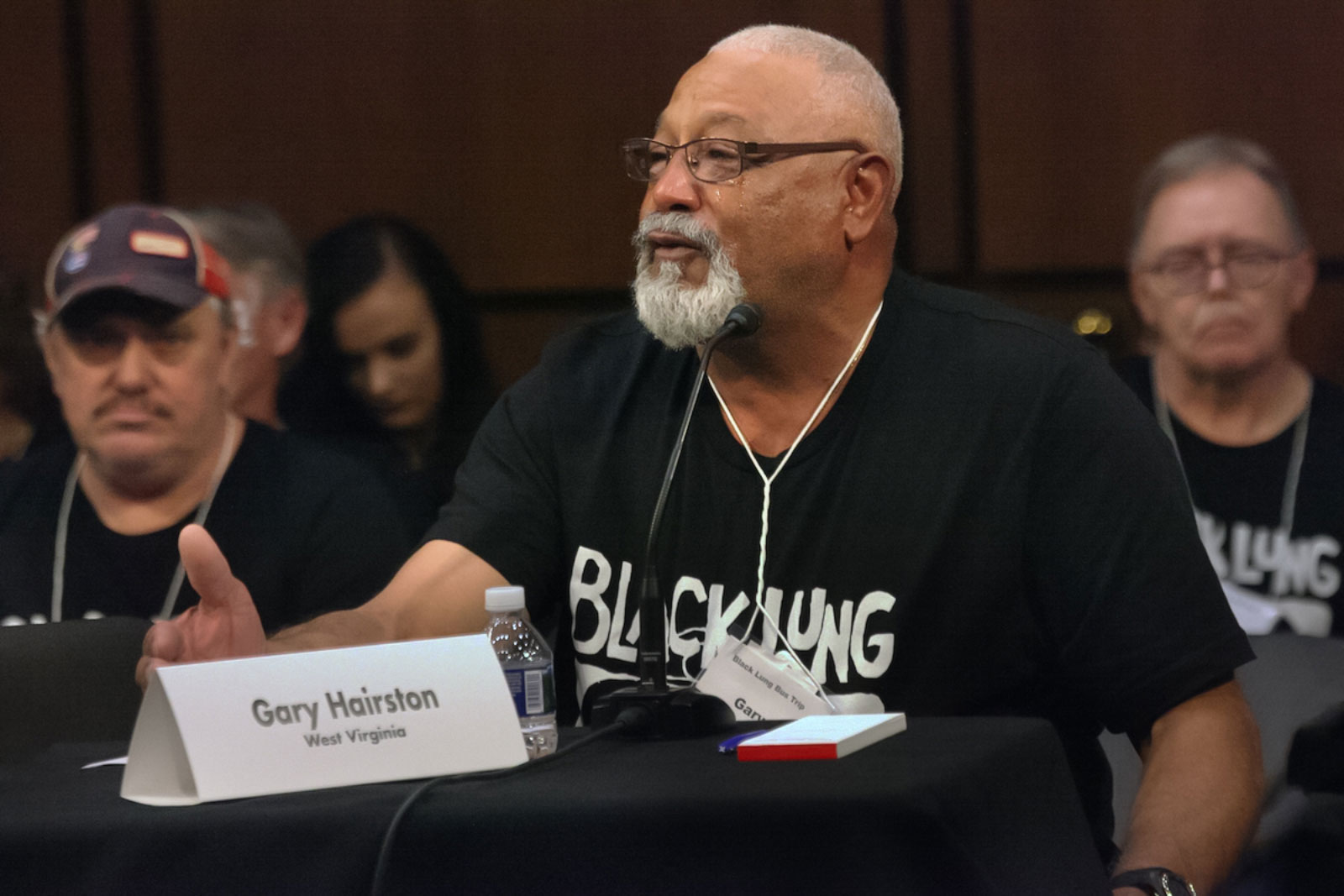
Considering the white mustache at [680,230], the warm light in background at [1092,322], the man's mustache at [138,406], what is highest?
the white mustache at [680,230]

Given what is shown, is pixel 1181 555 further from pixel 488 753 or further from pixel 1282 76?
pixel 1282 76

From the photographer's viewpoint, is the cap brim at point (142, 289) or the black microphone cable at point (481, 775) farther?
the cap brim at point (142, 289)

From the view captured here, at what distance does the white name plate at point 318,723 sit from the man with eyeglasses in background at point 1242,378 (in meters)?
1.49

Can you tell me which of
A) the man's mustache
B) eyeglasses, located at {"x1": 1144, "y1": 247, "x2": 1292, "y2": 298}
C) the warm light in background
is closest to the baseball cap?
the man's mustache

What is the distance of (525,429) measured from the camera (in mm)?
1701

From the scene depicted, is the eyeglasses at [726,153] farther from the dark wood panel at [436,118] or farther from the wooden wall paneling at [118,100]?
the wooden wall paneling at [118,100]

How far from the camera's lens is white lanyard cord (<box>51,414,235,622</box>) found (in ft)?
7.67

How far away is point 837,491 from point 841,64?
1.72ft

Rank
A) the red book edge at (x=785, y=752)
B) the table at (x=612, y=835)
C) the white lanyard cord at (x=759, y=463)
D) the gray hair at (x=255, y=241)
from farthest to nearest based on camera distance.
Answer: the gray hair at (x=255, y=241) < the white lanyard cord at (x=759, y=463) < the red book edge at (x=785, y=752) < the table at (x=612, y=835)

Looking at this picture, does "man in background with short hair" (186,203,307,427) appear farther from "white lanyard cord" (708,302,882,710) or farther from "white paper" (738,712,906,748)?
"white paper" (738,712,906,748)

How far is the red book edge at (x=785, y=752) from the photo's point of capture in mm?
922

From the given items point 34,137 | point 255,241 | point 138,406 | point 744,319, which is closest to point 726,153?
point 744,319

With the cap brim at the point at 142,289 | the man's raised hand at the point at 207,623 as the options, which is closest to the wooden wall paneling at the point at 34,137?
the cap brim at the point at 142,289

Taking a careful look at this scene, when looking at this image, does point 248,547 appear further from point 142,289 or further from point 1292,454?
point 1292,454
